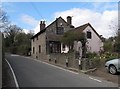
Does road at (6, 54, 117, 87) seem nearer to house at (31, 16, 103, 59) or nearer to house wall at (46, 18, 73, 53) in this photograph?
house at (31, 16, 103, 59)

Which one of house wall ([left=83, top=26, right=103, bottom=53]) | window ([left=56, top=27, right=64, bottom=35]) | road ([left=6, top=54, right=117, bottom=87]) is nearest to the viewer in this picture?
road ([left=6, top=54, right=117, bottom=87])

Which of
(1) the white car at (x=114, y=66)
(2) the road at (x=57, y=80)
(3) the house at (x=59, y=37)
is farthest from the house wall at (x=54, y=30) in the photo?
(1) the white car at (x=114, y=66)

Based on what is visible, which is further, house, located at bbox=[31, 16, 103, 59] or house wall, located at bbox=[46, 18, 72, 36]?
house wall, located at bbox=[46, 18, 72, 36]

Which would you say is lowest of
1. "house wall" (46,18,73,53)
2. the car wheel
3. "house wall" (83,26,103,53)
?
the car wheel

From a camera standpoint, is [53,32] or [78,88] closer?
[78,88]

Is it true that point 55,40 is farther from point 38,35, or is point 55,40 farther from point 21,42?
point 21,42

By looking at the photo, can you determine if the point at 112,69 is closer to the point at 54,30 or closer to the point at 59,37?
the point at 59,37

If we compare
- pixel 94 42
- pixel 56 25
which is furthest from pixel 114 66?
pixel 56 25

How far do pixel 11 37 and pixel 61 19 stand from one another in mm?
45197

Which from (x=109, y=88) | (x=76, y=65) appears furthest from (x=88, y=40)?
(x=109, y=88)

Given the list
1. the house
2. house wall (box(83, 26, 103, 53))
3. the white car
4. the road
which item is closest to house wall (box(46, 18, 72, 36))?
the house

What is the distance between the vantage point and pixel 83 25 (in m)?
59.4

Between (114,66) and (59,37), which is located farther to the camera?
(59,37)

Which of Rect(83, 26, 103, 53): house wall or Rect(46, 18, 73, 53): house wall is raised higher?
Rect(46, 18, 73, 53): house wall
